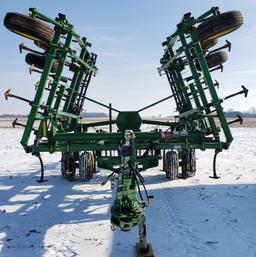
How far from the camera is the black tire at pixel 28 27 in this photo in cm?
586

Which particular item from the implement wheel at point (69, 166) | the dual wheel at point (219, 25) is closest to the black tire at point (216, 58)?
the dual wheel at point (219, 25)

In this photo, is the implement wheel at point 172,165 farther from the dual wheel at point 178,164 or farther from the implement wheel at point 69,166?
the implement wheel at point 69,166

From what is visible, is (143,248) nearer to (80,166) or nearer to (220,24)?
(220,24)

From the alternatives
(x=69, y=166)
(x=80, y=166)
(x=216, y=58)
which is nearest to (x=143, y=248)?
(x=80, y=166)

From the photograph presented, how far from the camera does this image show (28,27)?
6086 mm

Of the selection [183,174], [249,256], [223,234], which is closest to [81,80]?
[183,174]

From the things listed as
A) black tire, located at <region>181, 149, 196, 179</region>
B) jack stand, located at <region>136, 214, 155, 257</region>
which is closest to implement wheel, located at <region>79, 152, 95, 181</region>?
black tire, located at <region>181, 149, 196, 179</region>

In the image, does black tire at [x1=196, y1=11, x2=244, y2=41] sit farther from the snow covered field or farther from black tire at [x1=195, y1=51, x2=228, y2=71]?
the snow covered field

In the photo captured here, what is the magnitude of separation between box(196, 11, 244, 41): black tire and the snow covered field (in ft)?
11.1

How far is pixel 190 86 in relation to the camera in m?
8.13

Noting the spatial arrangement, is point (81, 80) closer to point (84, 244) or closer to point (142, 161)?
point (142, 161)

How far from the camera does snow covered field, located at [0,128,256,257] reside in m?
4.08

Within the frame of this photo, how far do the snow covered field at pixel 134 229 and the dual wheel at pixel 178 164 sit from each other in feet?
0.80

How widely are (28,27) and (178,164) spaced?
4.96 m
